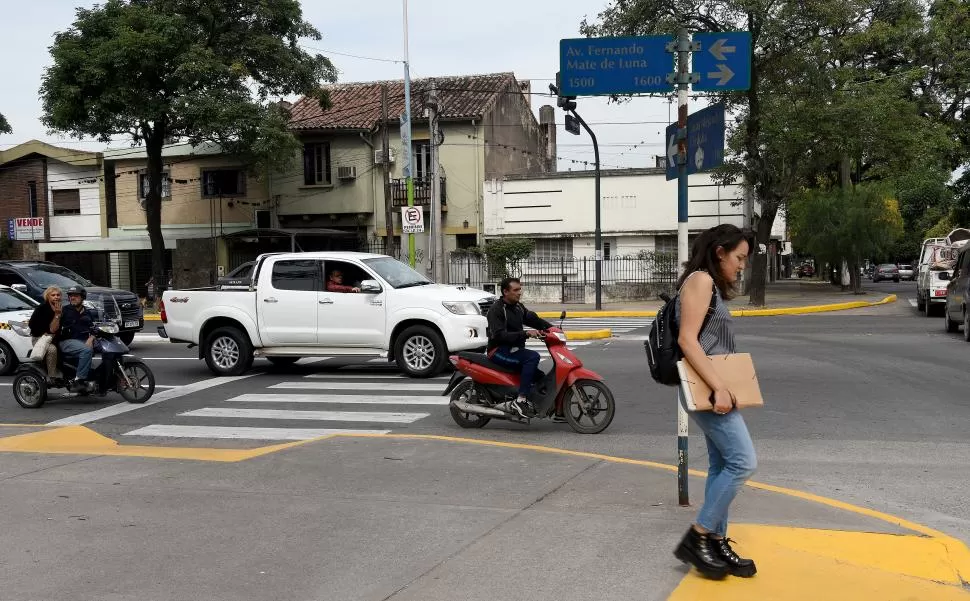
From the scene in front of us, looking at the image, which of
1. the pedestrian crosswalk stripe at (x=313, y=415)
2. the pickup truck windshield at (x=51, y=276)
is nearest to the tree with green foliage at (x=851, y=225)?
the pickup truck windshield at (x=51, y=276)

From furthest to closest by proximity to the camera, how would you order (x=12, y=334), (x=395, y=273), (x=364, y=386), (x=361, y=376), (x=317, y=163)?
(x=317, y=163) < (x=12, y=334) < (x=395, y=273) < (x=361, y=376) < (x=364, y=386)

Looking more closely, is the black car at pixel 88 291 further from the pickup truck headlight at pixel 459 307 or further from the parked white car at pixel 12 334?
the pickup truck headlight at pixel 459 307

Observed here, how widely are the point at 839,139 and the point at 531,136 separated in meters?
20.0

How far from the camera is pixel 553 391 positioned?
30.4 ft

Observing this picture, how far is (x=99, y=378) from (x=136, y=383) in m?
0.47

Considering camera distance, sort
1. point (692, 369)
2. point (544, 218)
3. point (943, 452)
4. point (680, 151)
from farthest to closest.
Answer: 1. point (544, 218)
2. point (680, 151)
3. point (943, 452)
4. point (692, 369)

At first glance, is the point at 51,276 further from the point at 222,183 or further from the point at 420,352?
the point at 222,183

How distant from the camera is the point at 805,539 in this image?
5.32 metres

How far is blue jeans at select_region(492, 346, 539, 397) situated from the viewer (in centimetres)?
931

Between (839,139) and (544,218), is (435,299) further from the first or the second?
(544,218)

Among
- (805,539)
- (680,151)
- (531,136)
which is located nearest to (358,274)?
(680,151)

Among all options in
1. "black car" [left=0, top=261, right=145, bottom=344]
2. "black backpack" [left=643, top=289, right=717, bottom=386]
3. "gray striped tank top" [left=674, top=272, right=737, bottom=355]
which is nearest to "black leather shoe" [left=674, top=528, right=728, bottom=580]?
"black backpack" [left=643, top=289, right=717, bottom=386]

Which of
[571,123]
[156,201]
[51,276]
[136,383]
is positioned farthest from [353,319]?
[156,201]

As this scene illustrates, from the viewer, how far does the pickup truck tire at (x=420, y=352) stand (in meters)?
13.6
